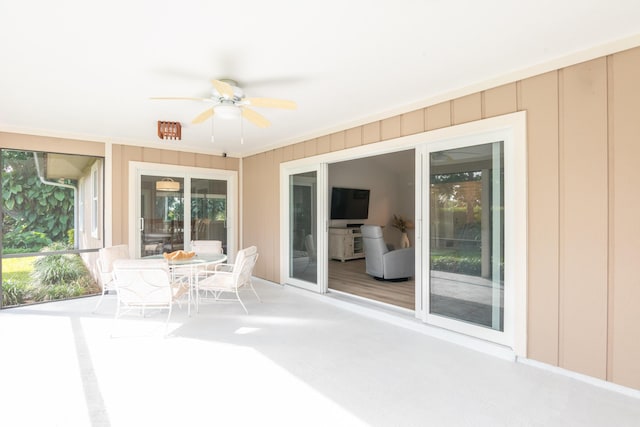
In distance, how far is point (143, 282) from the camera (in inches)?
139

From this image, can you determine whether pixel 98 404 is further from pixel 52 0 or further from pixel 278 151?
pixel 278 151

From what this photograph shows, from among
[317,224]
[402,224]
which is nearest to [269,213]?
[317,224]

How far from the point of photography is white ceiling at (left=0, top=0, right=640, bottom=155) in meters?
2.06

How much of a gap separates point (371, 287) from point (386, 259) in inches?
23.8

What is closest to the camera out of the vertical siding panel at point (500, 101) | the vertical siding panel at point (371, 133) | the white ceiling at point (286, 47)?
the white ceiling at point (286, 47)

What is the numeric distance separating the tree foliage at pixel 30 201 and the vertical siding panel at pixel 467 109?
18.1ft

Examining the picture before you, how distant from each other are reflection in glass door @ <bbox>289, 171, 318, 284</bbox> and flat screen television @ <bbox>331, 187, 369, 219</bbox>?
2.82m

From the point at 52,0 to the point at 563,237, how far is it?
3848mm

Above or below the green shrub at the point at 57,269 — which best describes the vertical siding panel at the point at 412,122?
above

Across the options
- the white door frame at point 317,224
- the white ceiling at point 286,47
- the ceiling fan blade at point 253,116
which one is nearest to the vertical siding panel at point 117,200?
the white ceiling at point 286,47

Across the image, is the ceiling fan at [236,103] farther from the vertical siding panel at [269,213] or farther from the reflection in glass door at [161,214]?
the reflection in glass door at [161,214]

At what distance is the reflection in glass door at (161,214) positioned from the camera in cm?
576

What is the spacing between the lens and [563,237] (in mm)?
2680

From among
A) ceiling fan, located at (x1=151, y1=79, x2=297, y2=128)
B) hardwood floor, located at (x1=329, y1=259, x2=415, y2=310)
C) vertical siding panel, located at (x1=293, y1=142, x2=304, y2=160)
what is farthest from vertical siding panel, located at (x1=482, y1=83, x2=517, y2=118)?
vertical siding panel, located at (x1=293, y1=142, x2=304, y2=160)
